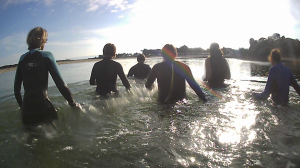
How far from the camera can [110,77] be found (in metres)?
5.41

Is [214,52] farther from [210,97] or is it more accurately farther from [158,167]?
[158,167]

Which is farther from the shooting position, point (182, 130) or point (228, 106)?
point (228, 106)

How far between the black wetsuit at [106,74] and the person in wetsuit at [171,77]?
1.03 meters

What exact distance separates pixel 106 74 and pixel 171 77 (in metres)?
2.04

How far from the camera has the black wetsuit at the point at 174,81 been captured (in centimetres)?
473

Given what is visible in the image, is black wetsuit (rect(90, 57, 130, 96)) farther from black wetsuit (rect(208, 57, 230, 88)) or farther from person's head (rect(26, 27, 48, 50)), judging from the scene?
black wetsuit (rect(208, 57, 230, 88))

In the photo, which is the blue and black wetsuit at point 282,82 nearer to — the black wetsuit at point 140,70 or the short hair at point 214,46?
the short hair at point 214,46

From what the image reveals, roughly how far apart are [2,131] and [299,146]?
17.5ft

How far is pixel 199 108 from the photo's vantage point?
4.55 meters

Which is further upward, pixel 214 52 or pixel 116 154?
pixel 214 52

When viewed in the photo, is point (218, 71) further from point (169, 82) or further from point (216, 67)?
point (169, 82)

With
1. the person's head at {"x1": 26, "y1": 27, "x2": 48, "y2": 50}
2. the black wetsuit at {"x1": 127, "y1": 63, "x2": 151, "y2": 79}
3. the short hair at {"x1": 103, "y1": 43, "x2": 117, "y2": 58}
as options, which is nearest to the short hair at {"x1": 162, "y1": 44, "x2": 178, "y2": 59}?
the short hair at {"x1": 103, "y1": 43, "x2": 117, "y2": 58}

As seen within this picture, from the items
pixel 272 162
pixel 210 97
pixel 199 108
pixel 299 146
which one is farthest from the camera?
pixel 210 97

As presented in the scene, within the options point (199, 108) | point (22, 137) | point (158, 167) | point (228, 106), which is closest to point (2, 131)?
point (22, 137)
